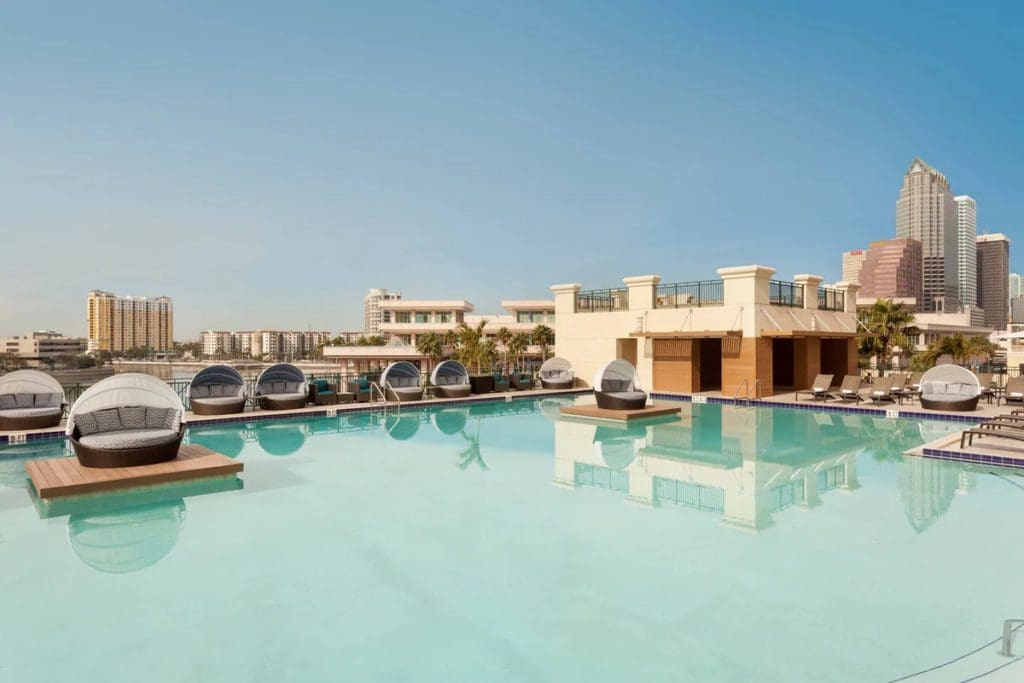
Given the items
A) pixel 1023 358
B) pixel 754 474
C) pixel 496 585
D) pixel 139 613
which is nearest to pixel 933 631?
pixel 496 585

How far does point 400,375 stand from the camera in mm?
19406

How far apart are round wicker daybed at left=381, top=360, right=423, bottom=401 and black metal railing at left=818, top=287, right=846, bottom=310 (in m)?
16.2

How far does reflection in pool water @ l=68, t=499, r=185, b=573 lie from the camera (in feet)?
19.0

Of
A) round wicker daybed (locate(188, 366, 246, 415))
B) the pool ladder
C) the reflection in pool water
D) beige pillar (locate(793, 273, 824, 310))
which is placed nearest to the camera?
the reflection in pool water

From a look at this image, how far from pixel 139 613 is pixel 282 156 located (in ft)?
70.7

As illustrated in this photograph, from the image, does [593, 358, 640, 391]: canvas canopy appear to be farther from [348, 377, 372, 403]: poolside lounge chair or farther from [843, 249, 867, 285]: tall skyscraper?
[843, 249, 867, 285]: tall skyscraper

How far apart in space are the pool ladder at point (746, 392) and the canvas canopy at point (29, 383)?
62.9ft

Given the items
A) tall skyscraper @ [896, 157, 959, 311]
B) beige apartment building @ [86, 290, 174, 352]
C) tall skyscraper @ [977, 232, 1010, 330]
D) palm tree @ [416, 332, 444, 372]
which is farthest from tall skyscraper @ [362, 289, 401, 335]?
tall skyscraper @ [977, 232, 1010, 330]

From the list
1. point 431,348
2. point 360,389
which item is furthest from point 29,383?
point 431,348

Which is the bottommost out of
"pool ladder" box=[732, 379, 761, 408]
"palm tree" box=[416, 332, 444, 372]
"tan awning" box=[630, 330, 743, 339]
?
"pool ladder" box=[732, 379, 761, 408]

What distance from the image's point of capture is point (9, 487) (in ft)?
28.0

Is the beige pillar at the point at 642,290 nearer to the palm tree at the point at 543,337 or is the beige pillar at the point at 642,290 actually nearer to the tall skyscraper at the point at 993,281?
the palm tree at the point at 543,337

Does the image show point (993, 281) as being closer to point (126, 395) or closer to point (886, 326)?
point (886, 326)

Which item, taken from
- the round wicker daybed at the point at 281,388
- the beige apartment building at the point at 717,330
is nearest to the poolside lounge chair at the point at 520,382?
the beige apartment building at the point at 717,330
